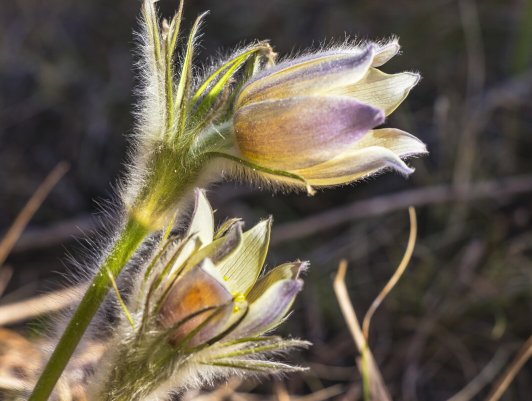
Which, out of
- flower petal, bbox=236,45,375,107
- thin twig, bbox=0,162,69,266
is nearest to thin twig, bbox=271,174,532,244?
thin twig, bbox=0,162,69,266

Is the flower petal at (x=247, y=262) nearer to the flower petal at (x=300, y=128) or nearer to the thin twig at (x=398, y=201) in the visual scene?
the flower petal at (x=300, y=128)

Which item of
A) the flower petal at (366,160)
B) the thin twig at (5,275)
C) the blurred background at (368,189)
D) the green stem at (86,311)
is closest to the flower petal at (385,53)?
the flower petal at (366,160)

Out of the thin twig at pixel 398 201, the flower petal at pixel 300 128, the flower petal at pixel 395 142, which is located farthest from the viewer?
the thin twig at pixel 398 201

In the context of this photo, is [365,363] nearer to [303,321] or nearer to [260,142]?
[260,142]

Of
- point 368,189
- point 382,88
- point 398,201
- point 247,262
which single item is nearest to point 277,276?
point 247,262

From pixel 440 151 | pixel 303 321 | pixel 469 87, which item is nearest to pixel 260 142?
pixel 303 321

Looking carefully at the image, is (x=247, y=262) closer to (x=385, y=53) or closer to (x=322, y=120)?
(x=322, y=120)
